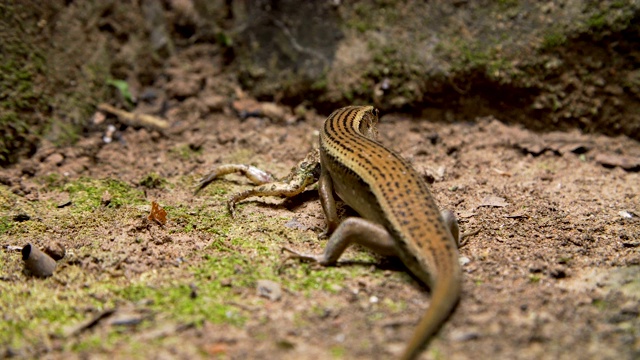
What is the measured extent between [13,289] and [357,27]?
186 inches

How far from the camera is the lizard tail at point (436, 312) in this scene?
2879 millimetres

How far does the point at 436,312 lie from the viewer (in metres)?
3.06

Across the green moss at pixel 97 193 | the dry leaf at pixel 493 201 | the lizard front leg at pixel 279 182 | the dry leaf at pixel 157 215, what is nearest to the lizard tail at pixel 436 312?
the dry leaf at pixel 493 201

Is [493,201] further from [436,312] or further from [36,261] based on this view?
[36,261]

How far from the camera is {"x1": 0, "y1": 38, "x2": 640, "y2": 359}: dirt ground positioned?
3.08 m

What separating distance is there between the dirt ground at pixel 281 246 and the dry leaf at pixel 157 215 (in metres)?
0.07

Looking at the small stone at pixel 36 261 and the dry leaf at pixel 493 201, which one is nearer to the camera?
the small stone at pixel 36 261

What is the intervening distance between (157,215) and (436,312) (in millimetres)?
2620

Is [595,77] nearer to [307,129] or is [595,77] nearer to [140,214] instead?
[307,129]

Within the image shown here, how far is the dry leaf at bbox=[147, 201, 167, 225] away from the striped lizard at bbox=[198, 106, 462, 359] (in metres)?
0.60

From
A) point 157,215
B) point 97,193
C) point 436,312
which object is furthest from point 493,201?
point 97,193

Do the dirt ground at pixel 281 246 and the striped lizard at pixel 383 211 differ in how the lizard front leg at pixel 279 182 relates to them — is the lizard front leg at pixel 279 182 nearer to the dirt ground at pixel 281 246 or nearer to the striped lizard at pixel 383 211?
the striped lizard at pixel 383 211

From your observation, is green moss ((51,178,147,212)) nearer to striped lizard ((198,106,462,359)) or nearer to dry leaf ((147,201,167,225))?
dry leaf ((147,201,167,225))

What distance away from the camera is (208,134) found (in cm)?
642
